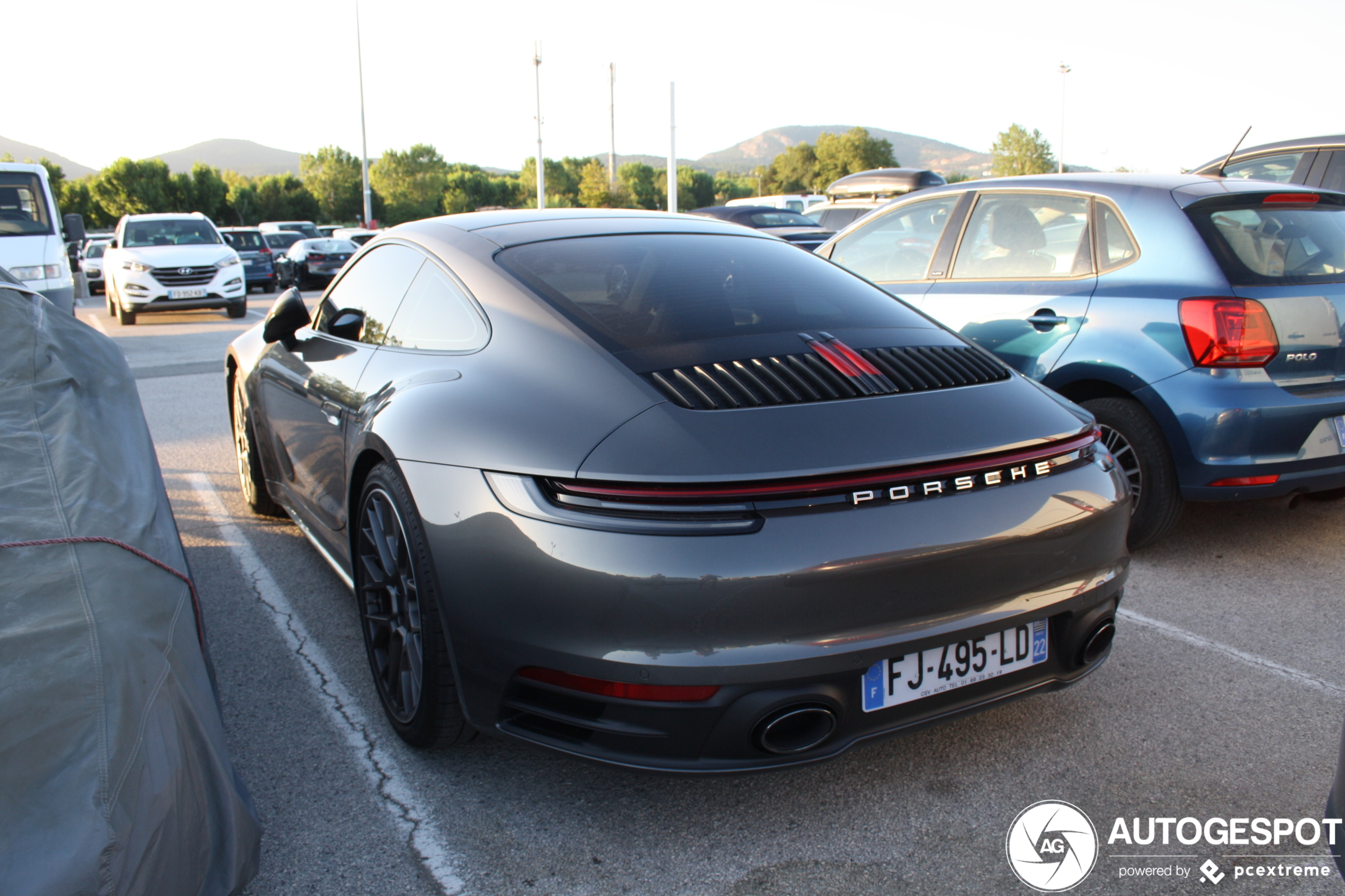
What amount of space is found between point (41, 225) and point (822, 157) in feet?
372

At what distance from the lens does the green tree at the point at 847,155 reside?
113 meters

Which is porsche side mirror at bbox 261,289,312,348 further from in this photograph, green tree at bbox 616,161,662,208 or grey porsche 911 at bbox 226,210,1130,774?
green tree at bbox 616,161,662,208

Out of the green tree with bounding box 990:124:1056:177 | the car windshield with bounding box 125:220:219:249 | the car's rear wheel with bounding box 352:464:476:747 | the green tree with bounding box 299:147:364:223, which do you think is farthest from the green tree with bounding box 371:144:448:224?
the car's rear wheel with bounding box 352:464:476:747

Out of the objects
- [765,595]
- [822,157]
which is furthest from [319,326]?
[822,157]

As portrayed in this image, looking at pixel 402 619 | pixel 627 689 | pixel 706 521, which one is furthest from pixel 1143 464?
pixel 402 619

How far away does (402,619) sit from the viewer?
2568 mm

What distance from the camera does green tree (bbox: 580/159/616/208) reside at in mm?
59750

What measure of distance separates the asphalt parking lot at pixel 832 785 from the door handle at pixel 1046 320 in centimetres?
126

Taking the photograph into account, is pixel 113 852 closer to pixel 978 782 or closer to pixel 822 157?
pixel 978 782

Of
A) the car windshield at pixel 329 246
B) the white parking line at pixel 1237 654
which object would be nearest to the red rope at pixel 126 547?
the white parking line at pixel 1237 654

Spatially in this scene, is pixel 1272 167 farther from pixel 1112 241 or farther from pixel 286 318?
pixel 286 318

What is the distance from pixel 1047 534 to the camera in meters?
2.17

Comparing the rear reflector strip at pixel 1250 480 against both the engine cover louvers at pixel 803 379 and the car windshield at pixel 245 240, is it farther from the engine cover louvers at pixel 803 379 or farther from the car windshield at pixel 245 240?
the car windshield at pixel 245 240

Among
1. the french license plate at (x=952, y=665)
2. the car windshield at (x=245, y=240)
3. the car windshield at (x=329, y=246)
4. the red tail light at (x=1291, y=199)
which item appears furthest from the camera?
the car windshield at (x=329, y=246)
